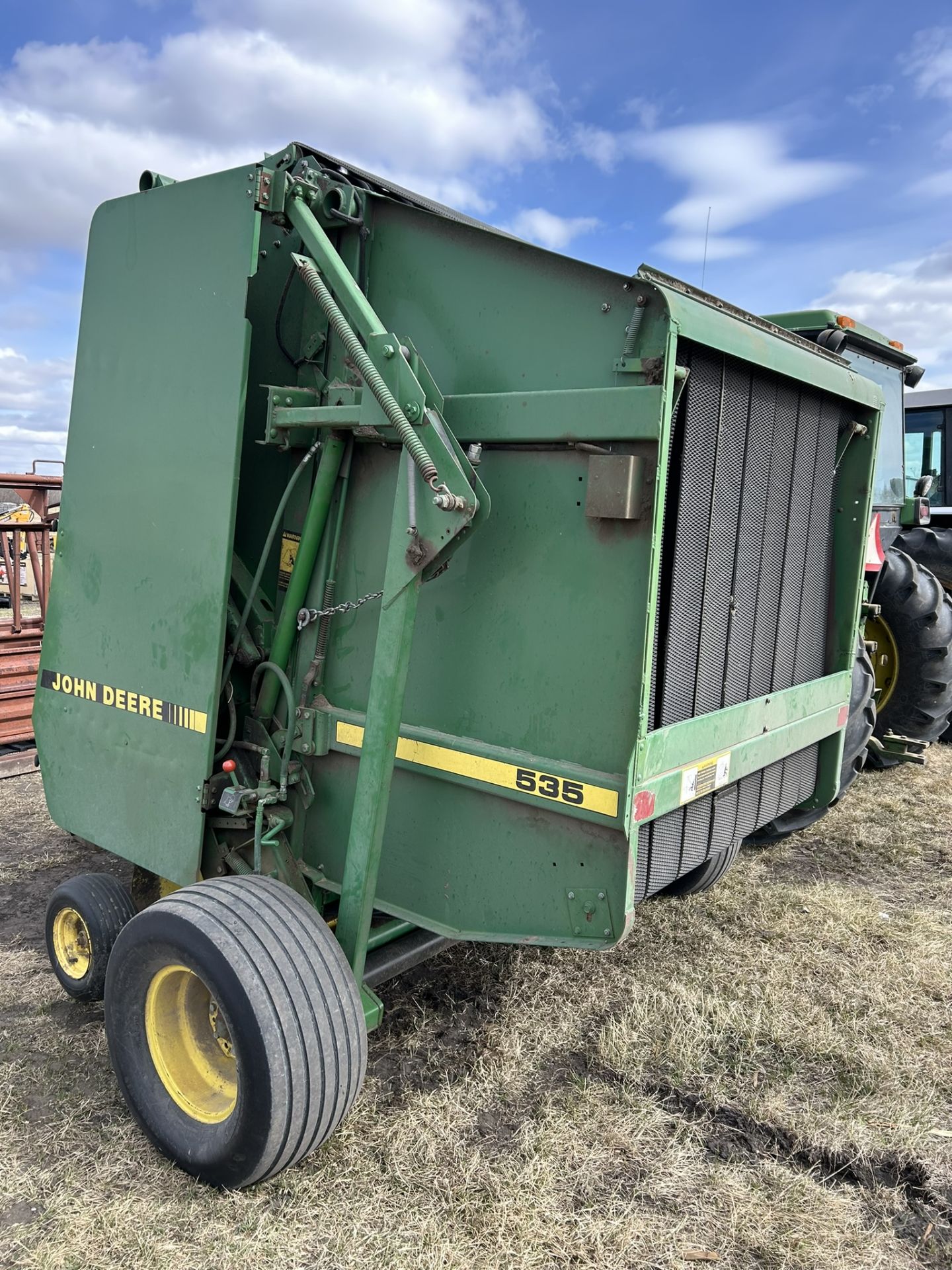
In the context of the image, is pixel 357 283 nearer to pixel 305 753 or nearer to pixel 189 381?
pixel 189 381

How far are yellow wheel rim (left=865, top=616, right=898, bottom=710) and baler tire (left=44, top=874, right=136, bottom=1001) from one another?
464cm

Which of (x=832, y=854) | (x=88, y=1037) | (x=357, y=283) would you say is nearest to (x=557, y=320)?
(x=357, y=283)

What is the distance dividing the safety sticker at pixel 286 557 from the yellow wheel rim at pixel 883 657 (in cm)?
421

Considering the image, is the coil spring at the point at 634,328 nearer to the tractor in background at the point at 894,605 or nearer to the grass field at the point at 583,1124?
the grass field at the point at 583,1124

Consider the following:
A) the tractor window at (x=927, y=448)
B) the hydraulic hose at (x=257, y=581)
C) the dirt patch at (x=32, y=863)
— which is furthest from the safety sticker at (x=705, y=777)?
the tractor window at (x=927, y=448)

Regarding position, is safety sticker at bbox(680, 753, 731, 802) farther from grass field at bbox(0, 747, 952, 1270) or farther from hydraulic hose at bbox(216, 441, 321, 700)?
hydraulic hose at bbox(216, 441, 321, 700)

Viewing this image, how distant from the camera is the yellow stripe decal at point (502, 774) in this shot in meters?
2.26

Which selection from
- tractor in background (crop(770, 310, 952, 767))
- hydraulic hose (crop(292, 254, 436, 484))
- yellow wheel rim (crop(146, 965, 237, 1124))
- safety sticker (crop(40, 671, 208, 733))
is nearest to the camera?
hydraulic hose (crop(292, 254, 436, 484))

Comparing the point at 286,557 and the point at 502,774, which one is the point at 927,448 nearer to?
the point at 286,557

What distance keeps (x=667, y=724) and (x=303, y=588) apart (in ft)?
3.66

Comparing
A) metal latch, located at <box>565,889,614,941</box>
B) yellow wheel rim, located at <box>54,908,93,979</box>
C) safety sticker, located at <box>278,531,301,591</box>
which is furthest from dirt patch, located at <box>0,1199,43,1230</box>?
safety sticker, located at <box>278,531,301,591</box>

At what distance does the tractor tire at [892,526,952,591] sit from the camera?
6.86m

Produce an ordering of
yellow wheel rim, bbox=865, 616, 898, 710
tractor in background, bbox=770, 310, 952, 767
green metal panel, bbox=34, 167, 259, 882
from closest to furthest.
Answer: green metal panel, bbox=34, 167, 259, 882 → tractor in background, bbox=770, 310, 952, 767 → yellow wheel rim, bbox=865, 616, 898, 710

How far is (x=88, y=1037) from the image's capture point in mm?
2988
